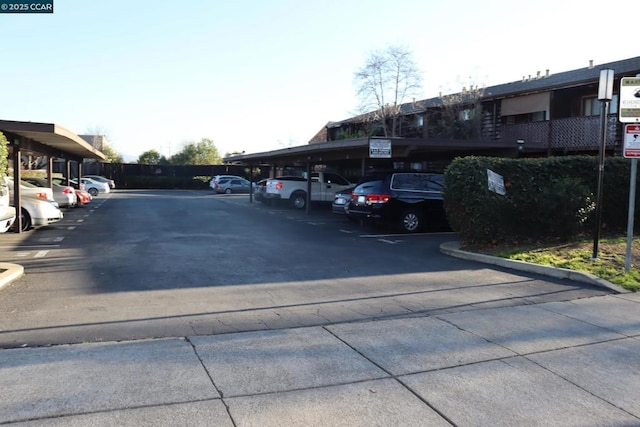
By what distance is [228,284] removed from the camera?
8.27 metres

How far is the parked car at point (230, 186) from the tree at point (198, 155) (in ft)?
69.6

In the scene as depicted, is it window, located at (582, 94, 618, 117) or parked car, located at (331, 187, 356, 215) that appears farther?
window, located at (582, 94, 618, 117)

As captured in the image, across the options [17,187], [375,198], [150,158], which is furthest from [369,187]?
[150,158]

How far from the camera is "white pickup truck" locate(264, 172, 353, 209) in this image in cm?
2466

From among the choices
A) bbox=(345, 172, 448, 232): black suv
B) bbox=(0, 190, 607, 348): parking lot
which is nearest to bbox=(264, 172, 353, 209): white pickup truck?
bbox=(345, 172, 448, 232): black suv

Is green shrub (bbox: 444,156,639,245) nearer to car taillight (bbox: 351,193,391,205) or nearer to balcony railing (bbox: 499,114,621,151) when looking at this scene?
car taillight (bbox: 351,193,391,205)

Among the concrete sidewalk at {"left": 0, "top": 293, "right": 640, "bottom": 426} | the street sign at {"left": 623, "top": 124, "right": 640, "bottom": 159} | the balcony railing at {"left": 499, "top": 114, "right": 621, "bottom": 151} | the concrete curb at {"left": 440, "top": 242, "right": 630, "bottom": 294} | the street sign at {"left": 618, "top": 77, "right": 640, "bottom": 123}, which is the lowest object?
the concrete sidewalk at {"left": 0, "top": 293, "right": 640, "bottom": 426}

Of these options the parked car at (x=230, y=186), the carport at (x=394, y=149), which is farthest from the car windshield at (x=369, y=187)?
the parked car at (x=230, y=186)

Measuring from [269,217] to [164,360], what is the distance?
53.2ft

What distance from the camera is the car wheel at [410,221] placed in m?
15.3

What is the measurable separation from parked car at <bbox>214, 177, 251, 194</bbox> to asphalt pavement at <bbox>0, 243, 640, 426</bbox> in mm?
38961

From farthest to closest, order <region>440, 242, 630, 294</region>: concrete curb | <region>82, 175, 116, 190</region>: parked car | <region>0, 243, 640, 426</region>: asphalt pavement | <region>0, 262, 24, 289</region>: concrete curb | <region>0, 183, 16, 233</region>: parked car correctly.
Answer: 1. <region>82, 175, 116, 190</region>: parked car
2. <region>0, 183, 16, 233</region>: parked car
3. <region>440, 242, 630, 294</region>: concrete curb
4. <region>0, 262, 24, 289</region>: concrete curb
5. <region>0, 243, 640, 426</region>: asphalt pavement

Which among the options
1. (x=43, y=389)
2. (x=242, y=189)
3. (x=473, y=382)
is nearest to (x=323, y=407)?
(x=473, y=382)

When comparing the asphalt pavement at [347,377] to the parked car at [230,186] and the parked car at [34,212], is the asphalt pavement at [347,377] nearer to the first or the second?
the parked car at [34,212]
